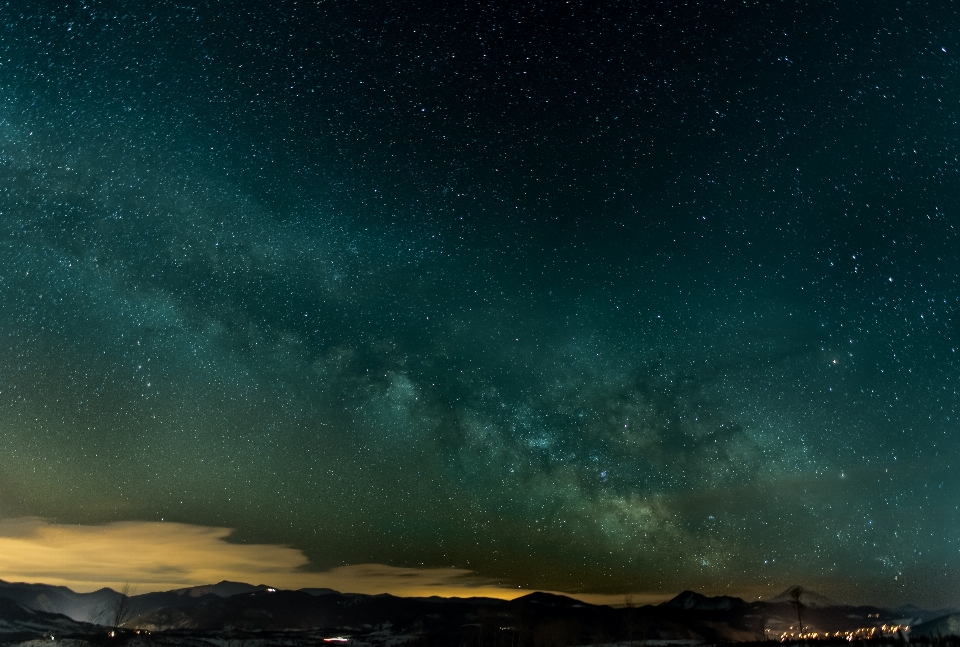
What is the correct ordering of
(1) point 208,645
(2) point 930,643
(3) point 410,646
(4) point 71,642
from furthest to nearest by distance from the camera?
(3) point 410,646, (1) point 208,645, (4) point 71,642, (2) point 930,643

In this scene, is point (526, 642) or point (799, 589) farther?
point (526, 642)

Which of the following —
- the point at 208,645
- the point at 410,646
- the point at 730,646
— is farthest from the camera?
the point at 410,646

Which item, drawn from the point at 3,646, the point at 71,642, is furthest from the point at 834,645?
the point at 3,646

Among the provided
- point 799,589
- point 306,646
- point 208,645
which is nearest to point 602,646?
point 799,589

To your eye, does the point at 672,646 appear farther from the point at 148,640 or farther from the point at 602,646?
the point at 148,640

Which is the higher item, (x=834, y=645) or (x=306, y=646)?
(x=834, y=645)

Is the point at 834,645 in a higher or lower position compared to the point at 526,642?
higher

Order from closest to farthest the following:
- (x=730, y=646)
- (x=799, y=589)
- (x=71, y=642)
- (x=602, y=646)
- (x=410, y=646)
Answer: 1. (x=730, y=646)
2. (x=799, y=589)
3. (x=602, y=646)
4. (x=71, y=642)
5. (x=410, y=646)

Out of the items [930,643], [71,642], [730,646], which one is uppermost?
[930,643]

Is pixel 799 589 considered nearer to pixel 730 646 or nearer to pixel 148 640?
pixel 730 646
